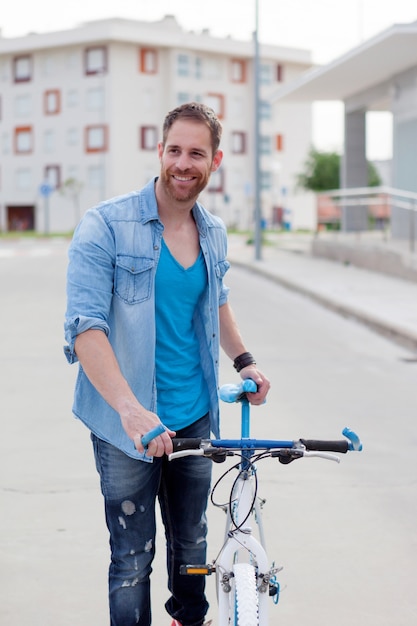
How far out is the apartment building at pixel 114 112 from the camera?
7094 cm

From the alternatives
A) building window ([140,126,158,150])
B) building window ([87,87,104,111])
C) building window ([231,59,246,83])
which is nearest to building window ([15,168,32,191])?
building window ([87,87,104,111])

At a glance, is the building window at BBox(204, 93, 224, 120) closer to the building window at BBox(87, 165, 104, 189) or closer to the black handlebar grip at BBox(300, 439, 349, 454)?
the building window at BBox(87, 165, 104, 189)

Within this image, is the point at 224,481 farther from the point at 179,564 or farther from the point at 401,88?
the point at 401,88

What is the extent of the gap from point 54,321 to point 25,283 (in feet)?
22.6

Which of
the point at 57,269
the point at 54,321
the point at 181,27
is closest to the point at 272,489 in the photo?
the point at 54,321

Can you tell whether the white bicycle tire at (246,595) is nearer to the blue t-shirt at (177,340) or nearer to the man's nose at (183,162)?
the blue t-shirt at (177,340)

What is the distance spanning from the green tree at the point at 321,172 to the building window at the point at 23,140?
29.1 metres

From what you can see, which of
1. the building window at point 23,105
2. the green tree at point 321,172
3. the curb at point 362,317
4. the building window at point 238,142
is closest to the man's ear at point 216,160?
the curb at point 362,317

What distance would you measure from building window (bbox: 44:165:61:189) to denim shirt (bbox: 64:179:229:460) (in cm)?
7145

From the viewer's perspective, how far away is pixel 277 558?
4.98m

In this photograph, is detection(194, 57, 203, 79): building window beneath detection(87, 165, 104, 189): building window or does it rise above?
above

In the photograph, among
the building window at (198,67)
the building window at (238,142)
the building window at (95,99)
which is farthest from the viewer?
the building window at (238,142)

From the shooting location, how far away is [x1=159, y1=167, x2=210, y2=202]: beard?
10.9ft

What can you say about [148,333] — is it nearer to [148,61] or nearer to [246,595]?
[246,595]
